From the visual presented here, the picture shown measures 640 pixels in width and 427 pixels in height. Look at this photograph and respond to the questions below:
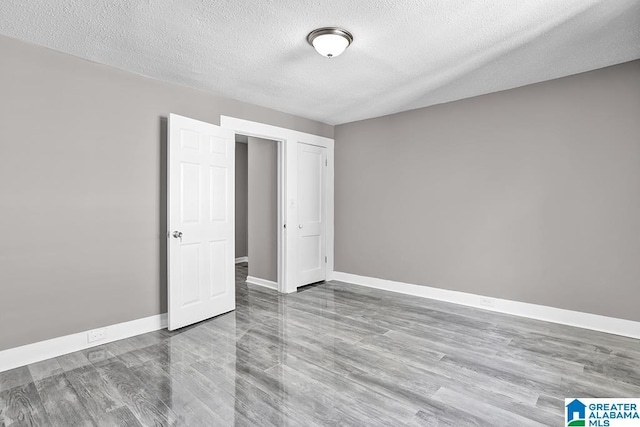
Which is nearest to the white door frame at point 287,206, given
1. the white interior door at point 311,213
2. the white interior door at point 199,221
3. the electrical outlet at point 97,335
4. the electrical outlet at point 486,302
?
the white interior door at point 311,213

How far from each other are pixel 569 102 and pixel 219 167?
3641mm

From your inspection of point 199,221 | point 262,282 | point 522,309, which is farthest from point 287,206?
point 522,309

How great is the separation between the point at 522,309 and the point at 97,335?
416cm

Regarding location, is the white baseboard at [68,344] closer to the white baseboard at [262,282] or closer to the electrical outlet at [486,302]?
the white baseboard at [262,282]

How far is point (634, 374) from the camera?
245 centimetres

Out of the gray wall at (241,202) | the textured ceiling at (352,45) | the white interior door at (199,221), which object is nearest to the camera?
the textured ceiling at (352,45)

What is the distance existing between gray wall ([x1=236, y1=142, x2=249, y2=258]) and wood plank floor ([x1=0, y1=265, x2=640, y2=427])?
397 centimetres

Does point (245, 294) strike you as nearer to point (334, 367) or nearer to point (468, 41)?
point (334, 367)

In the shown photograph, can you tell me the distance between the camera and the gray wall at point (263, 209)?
16.5ft

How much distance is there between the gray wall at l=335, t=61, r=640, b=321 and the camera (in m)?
3.19

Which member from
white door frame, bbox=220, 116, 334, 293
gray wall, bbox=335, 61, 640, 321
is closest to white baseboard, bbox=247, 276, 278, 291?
white door frame, bbox=220, 116, 334, 293

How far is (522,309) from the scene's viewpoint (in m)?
3.70

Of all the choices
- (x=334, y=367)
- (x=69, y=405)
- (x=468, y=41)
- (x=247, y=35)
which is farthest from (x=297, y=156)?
(x=69, y=405)

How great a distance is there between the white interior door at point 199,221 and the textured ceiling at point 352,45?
62 centimetres
